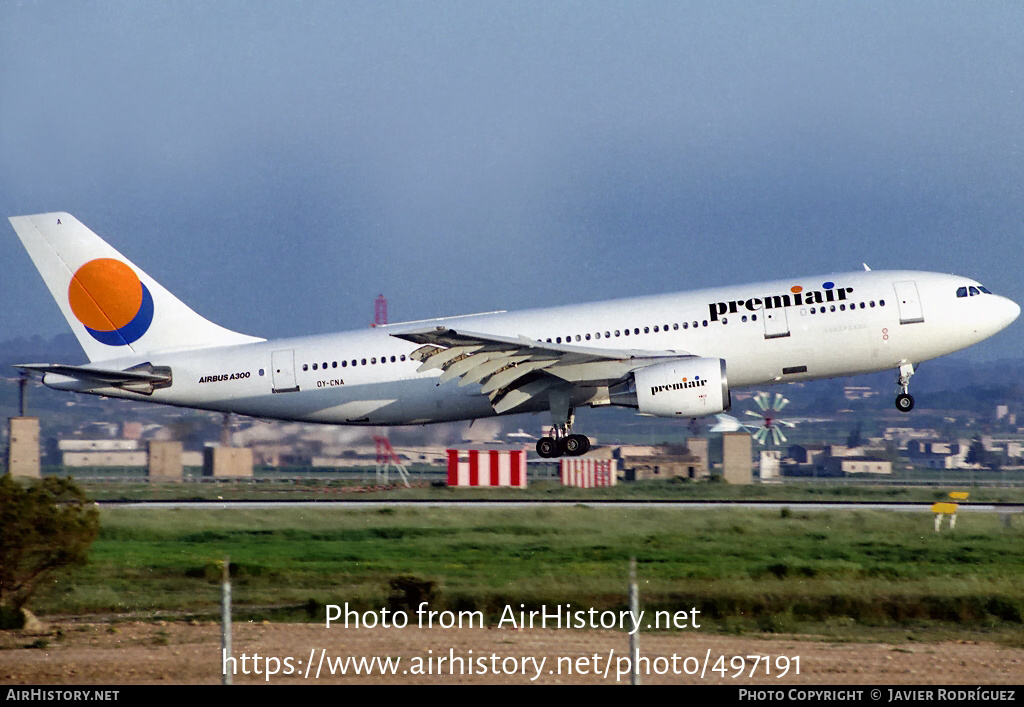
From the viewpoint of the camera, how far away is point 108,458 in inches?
2210

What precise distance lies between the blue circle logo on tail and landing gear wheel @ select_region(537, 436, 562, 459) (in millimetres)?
12044

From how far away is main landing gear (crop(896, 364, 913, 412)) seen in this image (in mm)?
34188

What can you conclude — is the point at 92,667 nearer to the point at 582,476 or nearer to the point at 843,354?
the point at 843,354

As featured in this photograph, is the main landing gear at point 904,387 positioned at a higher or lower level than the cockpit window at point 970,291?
lower

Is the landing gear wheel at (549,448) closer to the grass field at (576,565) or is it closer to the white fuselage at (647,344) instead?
the white fuselage at (647,344)

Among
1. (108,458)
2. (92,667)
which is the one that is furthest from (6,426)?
(92,667)

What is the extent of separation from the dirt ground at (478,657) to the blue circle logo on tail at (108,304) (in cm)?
1785

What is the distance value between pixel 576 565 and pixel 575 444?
1109 centimetres

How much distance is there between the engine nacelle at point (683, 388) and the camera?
106ft

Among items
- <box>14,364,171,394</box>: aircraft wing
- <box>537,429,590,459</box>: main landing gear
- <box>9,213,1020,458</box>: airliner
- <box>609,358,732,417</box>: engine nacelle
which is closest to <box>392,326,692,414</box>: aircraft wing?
<box>9,213,1020,458</box>: airliner

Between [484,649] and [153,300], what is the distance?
2256 cm

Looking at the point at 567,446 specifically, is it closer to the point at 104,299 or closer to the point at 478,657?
the point at 104,299

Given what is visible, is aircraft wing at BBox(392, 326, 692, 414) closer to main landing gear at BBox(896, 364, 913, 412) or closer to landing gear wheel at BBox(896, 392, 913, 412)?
main landing gear at BBox(896, 364, 913, 412)

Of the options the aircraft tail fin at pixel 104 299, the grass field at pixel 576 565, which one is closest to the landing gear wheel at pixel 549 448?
the grass field at pixel 576 565
